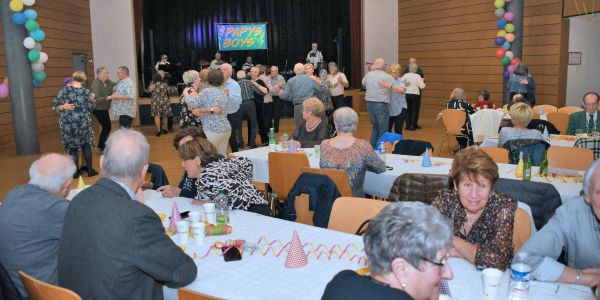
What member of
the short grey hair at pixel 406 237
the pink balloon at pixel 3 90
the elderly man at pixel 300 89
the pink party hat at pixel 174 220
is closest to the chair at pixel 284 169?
the pink party hat at pixel 174 220

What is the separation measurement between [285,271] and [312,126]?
3527 mm

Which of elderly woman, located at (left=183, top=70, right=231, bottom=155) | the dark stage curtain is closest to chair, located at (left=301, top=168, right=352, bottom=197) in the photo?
elderly woman, located at (left=183, top=70, right=231, bottom=155)

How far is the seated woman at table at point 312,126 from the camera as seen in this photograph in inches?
229

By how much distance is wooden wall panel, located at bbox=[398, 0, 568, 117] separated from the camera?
11.3 metres

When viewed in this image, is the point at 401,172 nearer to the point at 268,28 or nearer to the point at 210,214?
the point at 210,214

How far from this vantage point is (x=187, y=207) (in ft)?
11.8

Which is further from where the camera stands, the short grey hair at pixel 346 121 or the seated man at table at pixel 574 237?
the short grey hair at pixel 346 121

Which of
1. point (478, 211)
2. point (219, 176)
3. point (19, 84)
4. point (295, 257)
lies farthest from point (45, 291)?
point (19, 84)

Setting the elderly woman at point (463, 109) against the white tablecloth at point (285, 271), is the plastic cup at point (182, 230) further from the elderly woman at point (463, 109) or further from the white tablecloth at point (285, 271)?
the elderly woman at point (463, 109)

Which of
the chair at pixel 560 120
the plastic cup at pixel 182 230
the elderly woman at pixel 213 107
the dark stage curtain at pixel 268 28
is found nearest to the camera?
the plastic cup at pixel 182 230

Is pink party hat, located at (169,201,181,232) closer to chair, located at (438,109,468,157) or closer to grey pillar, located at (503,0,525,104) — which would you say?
chair, located at (438,109,468,157)

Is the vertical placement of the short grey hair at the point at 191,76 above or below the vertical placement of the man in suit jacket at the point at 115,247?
above

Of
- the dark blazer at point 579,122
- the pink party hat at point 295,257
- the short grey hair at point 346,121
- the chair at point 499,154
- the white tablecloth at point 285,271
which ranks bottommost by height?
the white tablecloth at point 285,271

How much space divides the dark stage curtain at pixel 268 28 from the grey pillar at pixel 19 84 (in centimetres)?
742
